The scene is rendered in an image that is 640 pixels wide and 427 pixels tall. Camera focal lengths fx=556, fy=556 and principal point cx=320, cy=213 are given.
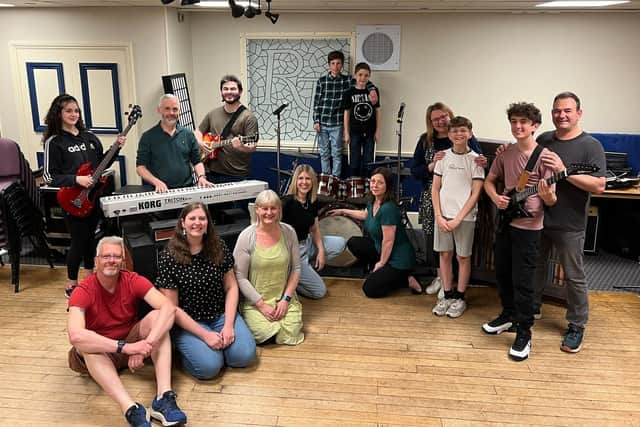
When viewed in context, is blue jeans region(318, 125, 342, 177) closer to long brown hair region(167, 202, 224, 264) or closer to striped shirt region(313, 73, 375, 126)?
striped shirt region(313, 73, 375, 126)

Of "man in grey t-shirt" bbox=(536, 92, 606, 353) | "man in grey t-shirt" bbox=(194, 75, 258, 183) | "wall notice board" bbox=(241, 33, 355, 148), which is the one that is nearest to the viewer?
"man in grey t-shirt" bbox=(536, 92, 606, 353)

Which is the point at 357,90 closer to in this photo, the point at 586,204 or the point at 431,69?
the point at 431,69

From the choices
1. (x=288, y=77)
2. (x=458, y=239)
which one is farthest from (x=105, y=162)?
(x=288, y=77)

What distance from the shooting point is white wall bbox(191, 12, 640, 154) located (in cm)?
595

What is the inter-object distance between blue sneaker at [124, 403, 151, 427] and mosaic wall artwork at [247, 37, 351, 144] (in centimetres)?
440

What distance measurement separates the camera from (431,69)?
20.4ft

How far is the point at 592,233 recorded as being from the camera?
5.36 metres

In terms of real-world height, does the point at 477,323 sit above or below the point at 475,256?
below

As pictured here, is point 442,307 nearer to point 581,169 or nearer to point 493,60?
point 581,169

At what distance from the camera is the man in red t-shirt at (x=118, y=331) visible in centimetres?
271

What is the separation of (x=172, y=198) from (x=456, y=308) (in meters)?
2.10

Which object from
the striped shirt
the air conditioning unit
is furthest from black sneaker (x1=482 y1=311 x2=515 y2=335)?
the air conditioning unit

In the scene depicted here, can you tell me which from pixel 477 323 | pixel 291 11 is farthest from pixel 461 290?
pixel 291 11

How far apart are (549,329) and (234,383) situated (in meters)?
2.13
